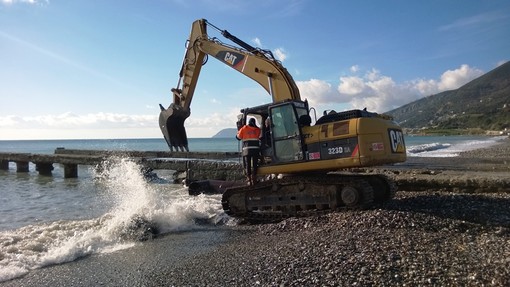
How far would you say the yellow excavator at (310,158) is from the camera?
8.93 m

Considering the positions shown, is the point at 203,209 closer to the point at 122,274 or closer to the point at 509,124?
the point at 122,274

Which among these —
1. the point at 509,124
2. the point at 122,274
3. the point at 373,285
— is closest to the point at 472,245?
the point at 373,285

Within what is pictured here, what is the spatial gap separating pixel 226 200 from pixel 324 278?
5802 mm

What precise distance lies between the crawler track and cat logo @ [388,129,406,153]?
808 millimetres

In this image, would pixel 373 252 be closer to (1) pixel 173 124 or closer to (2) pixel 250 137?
(2) pixel 250 137

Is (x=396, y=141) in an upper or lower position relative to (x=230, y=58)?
lower

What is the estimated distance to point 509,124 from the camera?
11444 centimetres

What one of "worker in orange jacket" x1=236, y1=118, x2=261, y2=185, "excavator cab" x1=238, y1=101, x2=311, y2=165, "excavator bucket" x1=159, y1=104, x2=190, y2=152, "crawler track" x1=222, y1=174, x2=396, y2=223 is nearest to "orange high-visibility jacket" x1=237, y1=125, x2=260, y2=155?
"worker in orange jacket" x1=236, y1=118, x2=261, y2=185

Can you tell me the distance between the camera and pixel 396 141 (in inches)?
375

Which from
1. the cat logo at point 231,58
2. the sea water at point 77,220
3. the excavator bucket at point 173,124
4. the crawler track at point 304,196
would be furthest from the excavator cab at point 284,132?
the excavator bucket at point 173,124

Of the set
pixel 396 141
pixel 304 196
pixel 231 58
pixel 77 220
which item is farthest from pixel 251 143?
pixel 77 220

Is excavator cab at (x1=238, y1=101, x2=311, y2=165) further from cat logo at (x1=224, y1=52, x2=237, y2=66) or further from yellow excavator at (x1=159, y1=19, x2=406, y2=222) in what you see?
cat logo at (x1=224, y1=52, x2=237, y2=66)

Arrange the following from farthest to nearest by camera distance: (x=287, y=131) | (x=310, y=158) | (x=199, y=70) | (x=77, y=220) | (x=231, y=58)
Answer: (x=199, y=70) → (x=231, y=58) → (x=77, y=220) → (x=287, y=131) → (x=310, y=158)

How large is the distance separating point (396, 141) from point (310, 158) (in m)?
2.01
